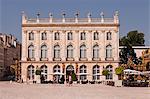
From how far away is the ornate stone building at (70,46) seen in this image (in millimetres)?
69938

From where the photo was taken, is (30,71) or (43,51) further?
(43,51)

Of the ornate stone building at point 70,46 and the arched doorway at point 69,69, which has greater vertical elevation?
the ornate stone building at point 70,46

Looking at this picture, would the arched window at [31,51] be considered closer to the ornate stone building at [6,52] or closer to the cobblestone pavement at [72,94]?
the ornate stone building at [6,52]

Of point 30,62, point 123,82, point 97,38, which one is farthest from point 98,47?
point 123,82

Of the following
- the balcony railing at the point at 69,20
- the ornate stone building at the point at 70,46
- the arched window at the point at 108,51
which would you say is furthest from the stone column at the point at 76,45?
the arched window at the point at 108,51

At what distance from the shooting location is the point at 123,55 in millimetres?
84250

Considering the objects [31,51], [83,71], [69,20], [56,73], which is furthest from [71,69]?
[69,20]

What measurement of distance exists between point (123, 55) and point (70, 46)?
55.5 feet

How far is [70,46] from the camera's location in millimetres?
70625

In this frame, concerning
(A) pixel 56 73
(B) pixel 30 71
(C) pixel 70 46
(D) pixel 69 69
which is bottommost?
(A) pixel 56 73

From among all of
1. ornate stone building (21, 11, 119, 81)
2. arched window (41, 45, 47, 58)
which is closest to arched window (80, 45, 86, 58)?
ornate stone building (21, 11, 119, 81)

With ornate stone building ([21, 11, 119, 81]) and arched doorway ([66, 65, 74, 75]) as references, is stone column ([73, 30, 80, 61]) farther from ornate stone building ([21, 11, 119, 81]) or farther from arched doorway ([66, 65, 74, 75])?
arched doorway ([66, 65, 74, 75])

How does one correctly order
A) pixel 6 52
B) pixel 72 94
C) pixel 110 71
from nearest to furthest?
pixel 72 94 → pixel 110 71 → pixel 6 52

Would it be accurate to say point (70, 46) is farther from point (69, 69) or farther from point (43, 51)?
point (43, 51)
